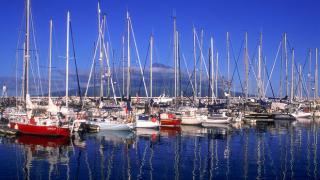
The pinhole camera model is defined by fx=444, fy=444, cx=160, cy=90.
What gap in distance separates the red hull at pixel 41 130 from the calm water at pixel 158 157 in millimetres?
991

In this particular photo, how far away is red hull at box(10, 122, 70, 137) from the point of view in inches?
1604

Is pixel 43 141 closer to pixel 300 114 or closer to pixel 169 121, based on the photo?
pixel 169 121

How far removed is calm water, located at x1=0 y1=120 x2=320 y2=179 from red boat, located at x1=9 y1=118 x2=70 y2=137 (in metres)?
1.02

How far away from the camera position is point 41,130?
1630 inches

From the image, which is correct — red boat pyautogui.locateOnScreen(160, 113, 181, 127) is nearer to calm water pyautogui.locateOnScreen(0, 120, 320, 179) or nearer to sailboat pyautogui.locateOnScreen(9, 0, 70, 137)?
calm water pyautogui.locateOnScreen(0, 120, 320, 179)

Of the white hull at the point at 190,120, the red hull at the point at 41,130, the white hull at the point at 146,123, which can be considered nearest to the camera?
the red hull at the point at 41,130

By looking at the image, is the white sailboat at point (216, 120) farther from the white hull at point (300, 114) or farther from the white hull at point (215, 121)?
the white hull at point (300, 114)

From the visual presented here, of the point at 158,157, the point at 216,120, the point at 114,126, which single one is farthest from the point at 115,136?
the point at 216,120

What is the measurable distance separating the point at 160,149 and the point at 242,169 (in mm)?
10052

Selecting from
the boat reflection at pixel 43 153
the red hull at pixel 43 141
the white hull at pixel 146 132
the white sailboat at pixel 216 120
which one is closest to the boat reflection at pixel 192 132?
the white hull at pixel 146 132

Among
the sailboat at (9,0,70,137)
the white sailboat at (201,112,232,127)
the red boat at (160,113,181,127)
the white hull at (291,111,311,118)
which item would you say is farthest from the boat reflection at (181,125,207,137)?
the white hull at (291,111,311,118)

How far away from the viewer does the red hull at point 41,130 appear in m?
40.8

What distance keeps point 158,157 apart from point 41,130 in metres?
14.5

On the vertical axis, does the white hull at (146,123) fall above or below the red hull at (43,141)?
above
